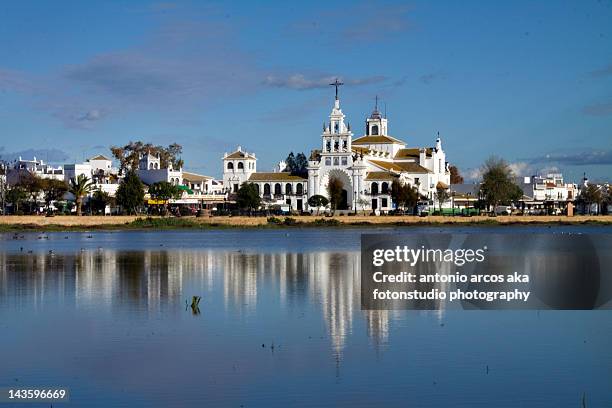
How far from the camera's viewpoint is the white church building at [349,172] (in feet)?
458

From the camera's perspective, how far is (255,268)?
42.8 meters

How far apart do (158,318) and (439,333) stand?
7291 mm

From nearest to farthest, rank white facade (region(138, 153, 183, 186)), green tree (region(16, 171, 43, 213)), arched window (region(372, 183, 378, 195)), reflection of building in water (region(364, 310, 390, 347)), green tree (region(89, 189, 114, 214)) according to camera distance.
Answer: reflection of building in water (region(364, 310, 390, 347)) < green tree (region(89, 189, 114, 214)) < green tree (region(16, 171, 43, 213)) < arched window (region(372, 183, 378, 195)) < white facade (region(138, 153, 183, 186))

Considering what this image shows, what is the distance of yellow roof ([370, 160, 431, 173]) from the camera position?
143250mm

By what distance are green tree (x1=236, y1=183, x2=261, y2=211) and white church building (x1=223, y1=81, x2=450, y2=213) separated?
13825mm

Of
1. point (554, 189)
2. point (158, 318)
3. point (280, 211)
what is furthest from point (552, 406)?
point (554, 189)

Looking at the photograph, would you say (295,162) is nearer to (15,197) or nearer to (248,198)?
(248,198)

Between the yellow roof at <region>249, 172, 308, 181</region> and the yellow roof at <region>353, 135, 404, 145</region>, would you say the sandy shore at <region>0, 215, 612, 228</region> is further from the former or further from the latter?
the yellow roof at <region>353, 135, 404, 145</region>

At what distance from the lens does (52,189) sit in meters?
122

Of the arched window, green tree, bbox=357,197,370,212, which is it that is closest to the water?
green tree, bbox=357,197,370,212

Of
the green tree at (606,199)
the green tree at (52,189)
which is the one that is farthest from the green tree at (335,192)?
the green tree at (606,199)

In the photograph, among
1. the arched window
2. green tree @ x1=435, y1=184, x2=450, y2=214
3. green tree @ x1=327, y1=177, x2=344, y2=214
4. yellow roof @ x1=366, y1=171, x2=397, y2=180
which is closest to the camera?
green tree @ x1=327, y1=177, x2=344, y2=214

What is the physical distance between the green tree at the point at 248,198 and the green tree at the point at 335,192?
39.7ft

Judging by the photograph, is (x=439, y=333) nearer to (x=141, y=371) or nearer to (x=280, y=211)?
(x=141, y=371)
